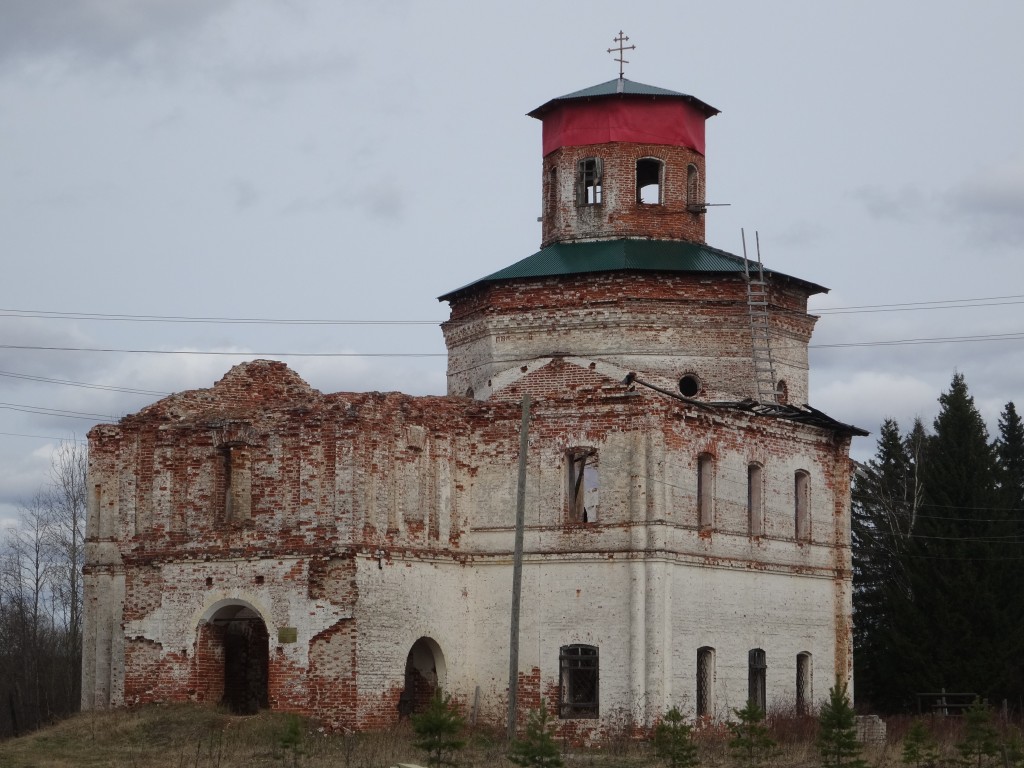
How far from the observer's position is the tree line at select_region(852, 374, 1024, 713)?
39.3 meters

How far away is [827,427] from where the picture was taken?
33.0m

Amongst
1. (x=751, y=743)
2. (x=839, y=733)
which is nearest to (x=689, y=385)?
(x=751, y=743)

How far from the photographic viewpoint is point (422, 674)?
3006cm

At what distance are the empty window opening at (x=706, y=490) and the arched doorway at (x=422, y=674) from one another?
202 inches

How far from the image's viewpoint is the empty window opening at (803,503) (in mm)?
32562

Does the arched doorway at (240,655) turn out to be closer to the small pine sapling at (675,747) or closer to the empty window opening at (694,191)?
the small pine sapling at (675,747)

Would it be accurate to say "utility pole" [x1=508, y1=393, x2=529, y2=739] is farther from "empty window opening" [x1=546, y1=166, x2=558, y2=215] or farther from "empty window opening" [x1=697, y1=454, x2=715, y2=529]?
"empty window opening" [x1=546, y1=166, x2=558, y2=215]

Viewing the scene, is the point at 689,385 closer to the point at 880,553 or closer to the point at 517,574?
the point at 517,574

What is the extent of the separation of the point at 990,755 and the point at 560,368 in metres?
9.99

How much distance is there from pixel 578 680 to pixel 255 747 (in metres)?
5.82

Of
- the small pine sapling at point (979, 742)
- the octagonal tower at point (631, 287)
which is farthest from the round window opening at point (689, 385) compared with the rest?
the small pine sapling at point (979, 742)

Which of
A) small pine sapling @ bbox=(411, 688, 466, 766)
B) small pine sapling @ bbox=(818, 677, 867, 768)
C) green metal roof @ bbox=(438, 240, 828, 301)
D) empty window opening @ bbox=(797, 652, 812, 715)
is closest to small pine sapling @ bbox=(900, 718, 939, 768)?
small pine sapling @ bbox=(818, 677, 867, 768)

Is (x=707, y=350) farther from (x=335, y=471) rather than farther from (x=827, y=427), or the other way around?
(x=335, y=471)

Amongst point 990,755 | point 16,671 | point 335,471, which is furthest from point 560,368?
point 16,671
